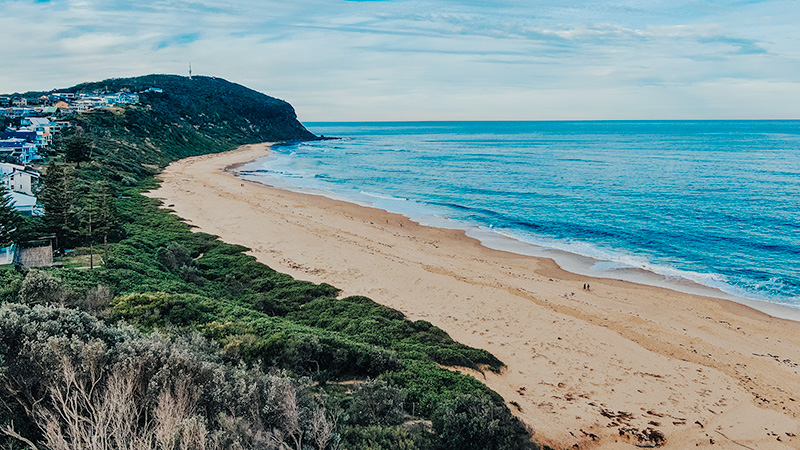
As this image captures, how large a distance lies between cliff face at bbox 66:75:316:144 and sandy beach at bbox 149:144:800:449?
275 feet

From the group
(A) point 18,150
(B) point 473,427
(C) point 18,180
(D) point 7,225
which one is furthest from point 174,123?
(B) point 473,427

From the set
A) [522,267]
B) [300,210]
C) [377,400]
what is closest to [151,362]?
[377,400]

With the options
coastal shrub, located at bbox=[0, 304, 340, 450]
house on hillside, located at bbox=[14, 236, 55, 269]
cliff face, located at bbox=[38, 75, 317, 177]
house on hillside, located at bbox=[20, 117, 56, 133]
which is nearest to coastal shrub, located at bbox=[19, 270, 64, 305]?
coastal shrub, located at bbox=[0, 304, 340, 450]

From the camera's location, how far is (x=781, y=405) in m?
13.9

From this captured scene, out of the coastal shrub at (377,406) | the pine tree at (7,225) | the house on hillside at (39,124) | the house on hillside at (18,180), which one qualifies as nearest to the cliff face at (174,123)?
the house on hillside at (39,124)

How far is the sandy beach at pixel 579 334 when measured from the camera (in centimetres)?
1266

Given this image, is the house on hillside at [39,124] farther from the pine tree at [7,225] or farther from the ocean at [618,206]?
the pine tree at [7,225]

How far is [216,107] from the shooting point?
443 feet

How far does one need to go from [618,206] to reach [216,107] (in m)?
118

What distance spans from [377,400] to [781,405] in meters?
11.8

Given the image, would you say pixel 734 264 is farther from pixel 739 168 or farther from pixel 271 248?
pixel 739 168

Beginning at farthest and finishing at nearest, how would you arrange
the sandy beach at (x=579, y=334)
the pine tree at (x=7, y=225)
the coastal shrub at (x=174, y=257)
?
1. the coastal shrub at (x=174, y=257)
2. the pine tree at (x=7, y=225)
3. the sandy beach at (x=579, y=334)

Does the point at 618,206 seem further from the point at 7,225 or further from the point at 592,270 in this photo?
the point at 7,225

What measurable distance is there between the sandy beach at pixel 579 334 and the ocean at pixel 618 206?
3663 millimetres
